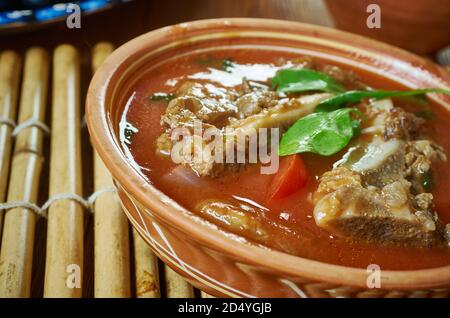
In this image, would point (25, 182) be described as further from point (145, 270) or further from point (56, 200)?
point (145, 270)

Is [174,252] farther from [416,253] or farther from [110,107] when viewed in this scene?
[416,253]

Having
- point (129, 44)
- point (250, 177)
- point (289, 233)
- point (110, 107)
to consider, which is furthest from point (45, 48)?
point (289, 233)

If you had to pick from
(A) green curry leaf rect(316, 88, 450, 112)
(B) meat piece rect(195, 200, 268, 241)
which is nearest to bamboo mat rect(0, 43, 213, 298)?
(B) meat piece rect(195, 200, 268, 241)

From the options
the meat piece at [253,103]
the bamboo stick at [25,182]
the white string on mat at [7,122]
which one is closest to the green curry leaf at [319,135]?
the meat piece at [253,103]

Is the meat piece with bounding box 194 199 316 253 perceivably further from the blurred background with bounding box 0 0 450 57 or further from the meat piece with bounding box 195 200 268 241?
the blurred background with bounding box 0 0 450 57

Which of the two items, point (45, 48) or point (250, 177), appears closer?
point (250, 177)
